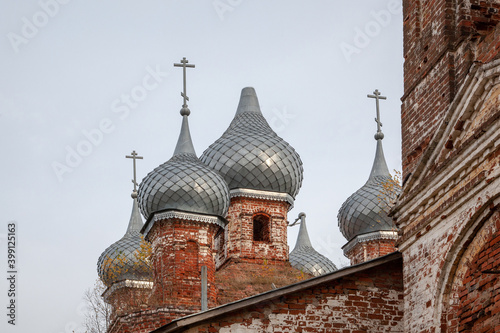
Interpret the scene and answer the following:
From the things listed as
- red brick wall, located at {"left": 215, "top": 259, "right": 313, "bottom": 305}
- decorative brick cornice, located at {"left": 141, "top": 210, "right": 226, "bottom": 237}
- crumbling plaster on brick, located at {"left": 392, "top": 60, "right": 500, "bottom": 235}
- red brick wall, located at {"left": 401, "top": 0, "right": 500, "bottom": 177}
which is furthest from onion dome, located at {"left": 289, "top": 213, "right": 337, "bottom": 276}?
crumbling plaster on brick, located at {"left": 392, "top": 60, "right": 500, "bottom": 235}

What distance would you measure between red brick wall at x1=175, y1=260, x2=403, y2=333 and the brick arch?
53.5 inches

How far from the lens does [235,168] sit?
23266 mm

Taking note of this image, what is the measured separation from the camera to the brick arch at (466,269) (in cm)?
912

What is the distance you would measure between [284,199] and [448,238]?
13968 millimetres

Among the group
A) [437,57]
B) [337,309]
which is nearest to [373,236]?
[337,309]

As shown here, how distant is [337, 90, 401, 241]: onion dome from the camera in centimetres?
2330

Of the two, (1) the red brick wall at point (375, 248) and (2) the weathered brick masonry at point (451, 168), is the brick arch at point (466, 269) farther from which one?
(1) the red brick wall at point (375, 248)

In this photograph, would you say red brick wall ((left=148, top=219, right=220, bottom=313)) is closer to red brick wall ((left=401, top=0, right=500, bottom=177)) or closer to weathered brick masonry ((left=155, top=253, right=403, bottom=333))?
weathered brick masonry ((left=155, top=253, right=403, bottom=333))

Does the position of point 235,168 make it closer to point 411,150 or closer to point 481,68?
point 411,150

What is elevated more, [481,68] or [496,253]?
[481,68]

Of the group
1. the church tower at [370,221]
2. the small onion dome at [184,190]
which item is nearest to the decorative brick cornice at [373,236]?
the church tower at [370,221]

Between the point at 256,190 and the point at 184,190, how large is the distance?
10.3 feet

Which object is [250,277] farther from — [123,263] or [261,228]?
[123,263]

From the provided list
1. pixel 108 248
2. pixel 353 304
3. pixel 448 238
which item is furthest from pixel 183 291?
pixel 448 238
